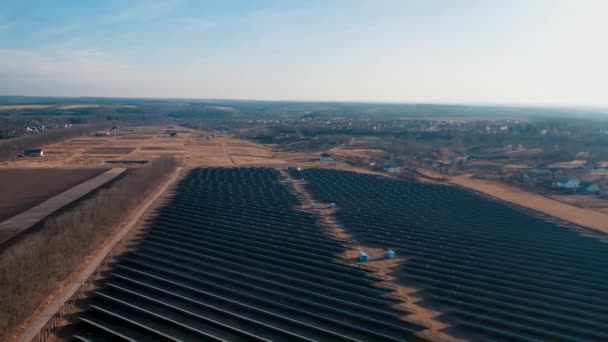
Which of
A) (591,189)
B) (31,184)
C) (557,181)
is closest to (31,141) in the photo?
(31,184)

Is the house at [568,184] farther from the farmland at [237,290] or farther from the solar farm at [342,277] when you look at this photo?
the farmland at [237,290]

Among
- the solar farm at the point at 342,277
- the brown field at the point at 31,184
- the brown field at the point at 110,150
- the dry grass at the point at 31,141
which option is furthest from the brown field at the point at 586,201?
the dry grass at the point at 31,141

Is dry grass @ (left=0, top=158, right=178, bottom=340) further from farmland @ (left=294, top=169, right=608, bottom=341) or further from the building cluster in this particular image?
the building cluster

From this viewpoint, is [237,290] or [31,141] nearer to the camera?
[237,290]

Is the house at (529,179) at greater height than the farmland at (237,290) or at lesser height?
greater

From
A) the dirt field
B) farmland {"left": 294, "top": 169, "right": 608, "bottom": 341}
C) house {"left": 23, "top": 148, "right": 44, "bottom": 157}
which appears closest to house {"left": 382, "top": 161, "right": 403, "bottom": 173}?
the dirt field

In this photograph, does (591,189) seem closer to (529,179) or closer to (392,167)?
(529,179)
